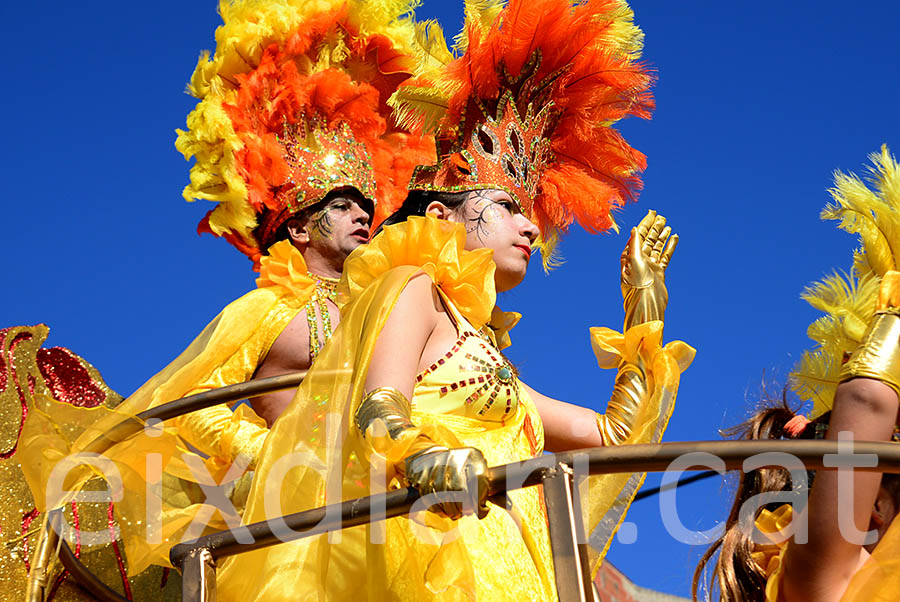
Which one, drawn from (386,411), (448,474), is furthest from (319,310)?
(448,474)

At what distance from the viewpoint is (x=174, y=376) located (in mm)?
3756

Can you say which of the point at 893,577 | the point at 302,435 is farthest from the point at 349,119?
the point at 893,577

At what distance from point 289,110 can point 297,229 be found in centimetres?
53

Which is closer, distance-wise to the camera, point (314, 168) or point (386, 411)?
point (386, 411)

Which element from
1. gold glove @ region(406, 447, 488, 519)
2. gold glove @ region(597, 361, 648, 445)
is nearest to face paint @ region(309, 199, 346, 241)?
gold glove @ region(597, 361, 648, 445)

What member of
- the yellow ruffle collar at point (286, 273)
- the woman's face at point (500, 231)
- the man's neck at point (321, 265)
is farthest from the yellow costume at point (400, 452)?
the man's neck at point (321, 265)

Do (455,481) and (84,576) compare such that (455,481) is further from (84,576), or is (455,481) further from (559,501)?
(84,576)

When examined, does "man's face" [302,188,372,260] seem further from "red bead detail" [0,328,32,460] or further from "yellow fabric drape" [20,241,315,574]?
"red bead detail" [0,328,32,460]

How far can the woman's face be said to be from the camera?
317cm

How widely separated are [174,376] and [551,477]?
2.19 m

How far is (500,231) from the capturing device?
10.5 ft

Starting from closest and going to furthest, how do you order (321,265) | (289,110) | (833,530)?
1. (833,530)
2. (321,265)
3. (289,110)

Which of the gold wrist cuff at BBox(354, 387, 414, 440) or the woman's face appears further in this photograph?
the woman's face

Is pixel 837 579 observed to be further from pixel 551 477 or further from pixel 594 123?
pixel 594 123
